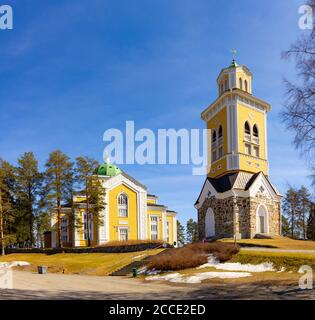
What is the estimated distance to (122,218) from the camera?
6831cm

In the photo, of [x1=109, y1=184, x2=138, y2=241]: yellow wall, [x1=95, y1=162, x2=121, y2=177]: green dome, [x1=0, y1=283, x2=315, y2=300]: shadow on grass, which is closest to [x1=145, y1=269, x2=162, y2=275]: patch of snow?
[x1=0, y1=283, x2=315, y2=300]: shadow on grass

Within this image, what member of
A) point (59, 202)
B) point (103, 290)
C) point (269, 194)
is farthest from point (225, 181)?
point (103, 290)

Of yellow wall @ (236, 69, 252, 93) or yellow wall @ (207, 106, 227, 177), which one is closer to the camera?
yellow wall @ (207, 106, 227, 177)

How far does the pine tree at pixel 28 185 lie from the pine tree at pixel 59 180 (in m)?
4.70

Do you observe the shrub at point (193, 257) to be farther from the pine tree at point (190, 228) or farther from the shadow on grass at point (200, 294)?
the pine tree at point (190, 228)

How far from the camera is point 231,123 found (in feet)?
156

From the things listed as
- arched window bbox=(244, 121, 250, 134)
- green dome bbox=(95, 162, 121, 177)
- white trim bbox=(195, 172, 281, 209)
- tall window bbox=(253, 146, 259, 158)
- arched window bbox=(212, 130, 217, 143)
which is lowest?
white trim bbox=(195, 172, 281, 209)

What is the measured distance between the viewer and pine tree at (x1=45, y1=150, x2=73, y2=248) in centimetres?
5691

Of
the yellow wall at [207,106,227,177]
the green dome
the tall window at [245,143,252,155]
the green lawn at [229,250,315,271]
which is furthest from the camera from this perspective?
the green dome

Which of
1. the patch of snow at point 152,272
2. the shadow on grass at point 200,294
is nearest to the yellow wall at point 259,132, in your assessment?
the patch of snow at point 152,272

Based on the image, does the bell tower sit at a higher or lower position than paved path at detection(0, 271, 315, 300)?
higher

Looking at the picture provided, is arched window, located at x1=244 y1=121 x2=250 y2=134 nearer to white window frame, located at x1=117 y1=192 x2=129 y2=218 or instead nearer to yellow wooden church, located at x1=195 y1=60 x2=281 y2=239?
yellow wooden church, located at x1=195 y1=60 x2=281 y2=239

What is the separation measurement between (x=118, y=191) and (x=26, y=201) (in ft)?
49.0
